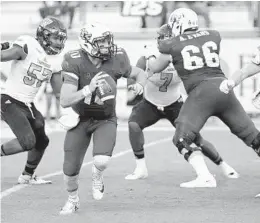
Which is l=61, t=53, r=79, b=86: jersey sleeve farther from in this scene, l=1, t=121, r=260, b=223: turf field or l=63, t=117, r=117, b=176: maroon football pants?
l=1, t=121, r=260, b=223: turf field

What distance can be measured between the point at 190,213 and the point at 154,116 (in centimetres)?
253

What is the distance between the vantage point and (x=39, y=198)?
22.6 feet

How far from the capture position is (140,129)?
8281 millimetres

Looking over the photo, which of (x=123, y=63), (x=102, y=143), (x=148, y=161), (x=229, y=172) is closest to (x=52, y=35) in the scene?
(x=123, y=63)

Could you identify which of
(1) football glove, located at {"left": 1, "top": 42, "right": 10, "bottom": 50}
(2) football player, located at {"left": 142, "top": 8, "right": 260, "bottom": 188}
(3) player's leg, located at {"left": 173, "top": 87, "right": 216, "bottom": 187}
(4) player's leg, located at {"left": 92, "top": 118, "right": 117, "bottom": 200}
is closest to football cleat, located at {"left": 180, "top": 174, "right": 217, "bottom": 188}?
(2) football player, located at {"left": 142, "top": 8, "right": 260, "bottom": 188}

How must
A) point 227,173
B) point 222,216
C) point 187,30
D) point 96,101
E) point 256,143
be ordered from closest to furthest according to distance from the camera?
point 222,216 < point 96,101 < point 256,143 < point 187,30 < point 227,173

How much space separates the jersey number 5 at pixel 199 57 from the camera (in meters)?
7.07

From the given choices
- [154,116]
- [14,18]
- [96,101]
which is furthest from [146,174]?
[14,18]

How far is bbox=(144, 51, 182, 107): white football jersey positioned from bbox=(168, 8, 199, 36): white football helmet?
3.69 ft

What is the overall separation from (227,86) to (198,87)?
0.51 m

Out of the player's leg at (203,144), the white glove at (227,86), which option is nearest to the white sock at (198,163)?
the player's leg at (203,144)

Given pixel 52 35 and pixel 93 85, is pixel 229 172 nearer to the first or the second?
pixel 52 35

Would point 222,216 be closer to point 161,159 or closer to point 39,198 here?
point 39,198

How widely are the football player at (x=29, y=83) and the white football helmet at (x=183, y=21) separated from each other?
1.05 m
